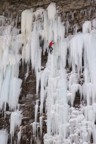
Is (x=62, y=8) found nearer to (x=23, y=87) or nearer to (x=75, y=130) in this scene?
(x=23, y=87)

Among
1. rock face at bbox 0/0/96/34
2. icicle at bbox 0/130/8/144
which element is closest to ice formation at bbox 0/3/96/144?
icicle at bbox 0/130/8/144

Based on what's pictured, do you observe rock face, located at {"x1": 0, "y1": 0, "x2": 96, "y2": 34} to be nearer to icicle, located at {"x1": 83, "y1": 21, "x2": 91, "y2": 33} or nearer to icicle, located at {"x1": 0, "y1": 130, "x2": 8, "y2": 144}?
icicle, located at {"x1": 83, "y1": 21, "x2": 91, "y2": 33}

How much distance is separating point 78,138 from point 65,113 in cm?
54

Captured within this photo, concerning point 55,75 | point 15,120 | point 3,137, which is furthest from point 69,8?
point 3,137

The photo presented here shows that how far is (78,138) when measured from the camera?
8117 mm

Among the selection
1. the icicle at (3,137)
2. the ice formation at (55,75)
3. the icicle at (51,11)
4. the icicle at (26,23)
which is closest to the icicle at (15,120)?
the ice formation at (55,75)

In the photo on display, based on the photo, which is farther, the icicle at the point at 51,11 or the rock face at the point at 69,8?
the icicle at the point at 51,11

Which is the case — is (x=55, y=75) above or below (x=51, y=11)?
below

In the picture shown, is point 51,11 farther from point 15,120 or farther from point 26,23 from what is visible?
point 15,120

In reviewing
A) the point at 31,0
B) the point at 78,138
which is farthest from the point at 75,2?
the point at 78,138

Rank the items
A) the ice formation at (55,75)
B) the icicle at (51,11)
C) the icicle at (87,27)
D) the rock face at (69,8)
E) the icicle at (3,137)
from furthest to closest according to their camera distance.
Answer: the icicle at (51,11)
the rock face at (69,8)
the icicle at (87,27)
the icicle at (3,137)
the ice formation at (55,75)

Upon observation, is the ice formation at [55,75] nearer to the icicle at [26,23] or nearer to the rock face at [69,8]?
the icicle at [26,23]

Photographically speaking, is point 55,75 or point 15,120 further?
point 15,120

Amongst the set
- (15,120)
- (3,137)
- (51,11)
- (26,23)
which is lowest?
(3,137)
